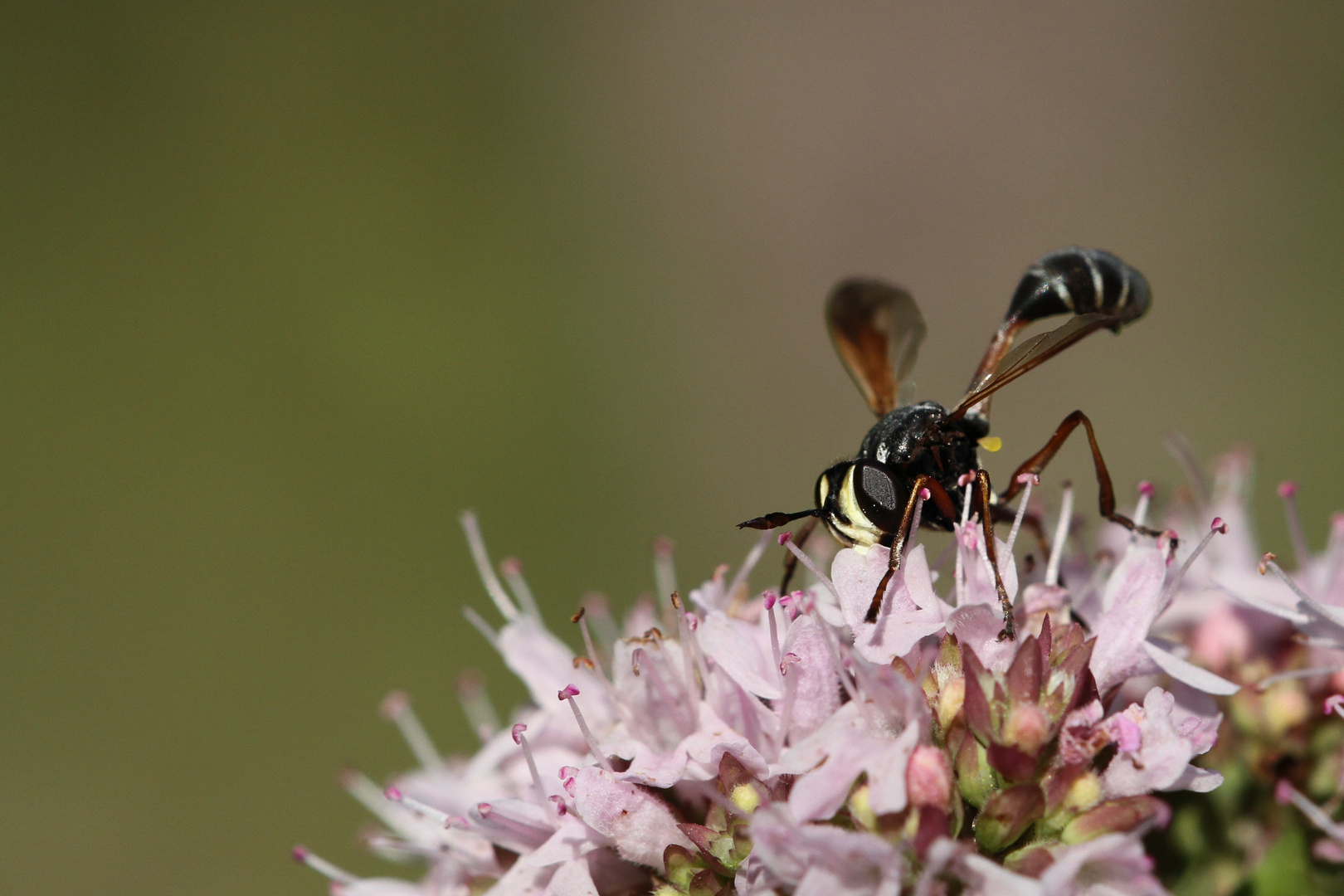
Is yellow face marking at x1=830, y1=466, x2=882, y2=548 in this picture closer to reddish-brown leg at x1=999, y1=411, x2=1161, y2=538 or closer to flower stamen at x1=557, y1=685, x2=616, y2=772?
reddish-brown leg at x1=999, y1=411, x2=1161, y2=538

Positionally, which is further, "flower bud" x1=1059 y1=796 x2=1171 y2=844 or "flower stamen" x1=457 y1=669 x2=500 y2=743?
"flower stamen" x1=457 y1=669 x2=500 y2=743

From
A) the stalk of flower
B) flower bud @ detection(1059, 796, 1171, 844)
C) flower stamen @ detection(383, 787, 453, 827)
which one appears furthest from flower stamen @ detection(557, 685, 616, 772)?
flower bud @ detection(1059, 796, 1171, 844)

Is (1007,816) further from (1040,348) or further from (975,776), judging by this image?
(1040,348)

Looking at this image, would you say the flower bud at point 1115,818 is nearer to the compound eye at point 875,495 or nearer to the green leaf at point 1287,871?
the compound eye at point 875,495

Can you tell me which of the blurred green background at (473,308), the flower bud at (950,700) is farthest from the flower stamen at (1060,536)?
the blurred green background at (473,308)

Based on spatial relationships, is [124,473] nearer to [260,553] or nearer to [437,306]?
[260,553]

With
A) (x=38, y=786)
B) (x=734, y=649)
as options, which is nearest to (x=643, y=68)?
(x=38, y=786)
